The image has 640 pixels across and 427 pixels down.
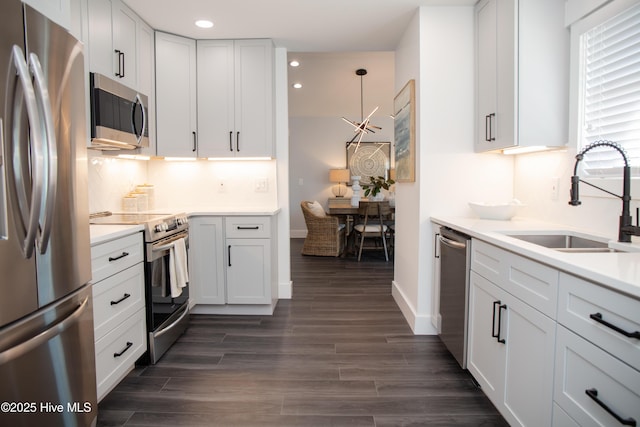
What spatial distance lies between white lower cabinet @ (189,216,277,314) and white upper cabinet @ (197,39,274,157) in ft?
2.29

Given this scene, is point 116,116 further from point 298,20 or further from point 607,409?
point 607,409

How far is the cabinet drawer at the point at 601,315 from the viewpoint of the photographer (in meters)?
1.00

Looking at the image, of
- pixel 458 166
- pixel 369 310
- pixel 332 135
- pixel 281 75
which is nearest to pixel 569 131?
pixel 458 166

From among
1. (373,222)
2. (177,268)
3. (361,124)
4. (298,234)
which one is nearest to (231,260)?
(177,268)

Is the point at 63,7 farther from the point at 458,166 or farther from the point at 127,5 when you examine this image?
the point at 458,166

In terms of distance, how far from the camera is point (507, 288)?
1.71 meters

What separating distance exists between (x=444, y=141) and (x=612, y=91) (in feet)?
3.53

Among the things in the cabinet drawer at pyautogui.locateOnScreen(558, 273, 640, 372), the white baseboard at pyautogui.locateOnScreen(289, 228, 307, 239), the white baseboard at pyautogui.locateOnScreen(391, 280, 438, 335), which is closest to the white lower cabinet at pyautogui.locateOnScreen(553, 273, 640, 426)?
the cabinet drawer at pyautogui.locateOnScreen(558, 273, 640, 372)

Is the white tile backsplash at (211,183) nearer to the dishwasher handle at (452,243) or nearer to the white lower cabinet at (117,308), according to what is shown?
the white lower cabinet at (117,308)

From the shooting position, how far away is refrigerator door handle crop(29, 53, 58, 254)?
49.9 inches

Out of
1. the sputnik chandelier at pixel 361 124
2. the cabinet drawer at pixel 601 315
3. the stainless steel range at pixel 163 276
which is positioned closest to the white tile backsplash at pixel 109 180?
the stainless steel range at pixel 163 276

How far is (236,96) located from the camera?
137 inches

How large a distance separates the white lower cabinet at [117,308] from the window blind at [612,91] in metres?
2.60

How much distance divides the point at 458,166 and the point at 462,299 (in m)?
1.10
